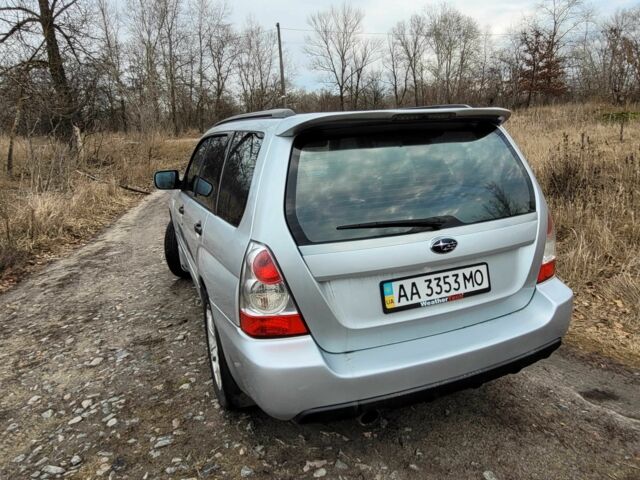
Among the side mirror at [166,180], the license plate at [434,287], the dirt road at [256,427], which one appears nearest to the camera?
the license plate at [434,287]

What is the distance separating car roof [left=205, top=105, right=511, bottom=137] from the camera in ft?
6.72

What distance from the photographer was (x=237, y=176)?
2.49 metres

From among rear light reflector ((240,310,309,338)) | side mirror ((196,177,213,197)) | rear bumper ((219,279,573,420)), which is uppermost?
side mirror ((196,177,213,197))

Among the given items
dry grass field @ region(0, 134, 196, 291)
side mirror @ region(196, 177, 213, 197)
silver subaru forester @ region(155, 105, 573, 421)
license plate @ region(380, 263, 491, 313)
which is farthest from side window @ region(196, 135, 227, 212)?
dry grass field @ region(0, 134, 196, 291)

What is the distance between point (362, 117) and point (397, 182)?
34 centimetres

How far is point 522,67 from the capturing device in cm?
3438

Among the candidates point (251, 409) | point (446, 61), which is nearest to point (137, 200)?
point (251, 409)

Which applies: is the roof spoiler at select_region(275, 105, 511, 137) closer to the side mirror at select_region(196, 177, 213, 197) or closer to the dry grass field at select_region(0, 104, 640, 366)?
the side mirror at select_region(196, 177, 213, 197)

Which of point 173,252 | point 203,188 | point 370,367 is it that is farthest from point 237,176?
point 173,252

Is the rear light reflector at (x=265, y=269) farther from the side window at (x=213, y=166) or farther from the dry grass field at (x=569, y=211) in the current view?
the dry grass field at (x=569, y=211)

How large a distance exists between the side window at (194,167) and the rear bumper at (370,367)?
1.92 metres

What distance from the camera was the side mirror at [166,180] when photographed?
13.4ft

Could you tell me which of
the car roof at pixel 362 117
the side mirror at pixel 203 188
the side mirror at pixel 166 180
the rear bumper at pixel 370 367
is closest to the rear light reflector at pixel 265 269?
the rear bumper at pixel 370 367

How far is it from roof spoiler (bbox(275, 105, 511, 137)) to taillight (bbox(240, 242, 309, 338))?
1.92 feet
